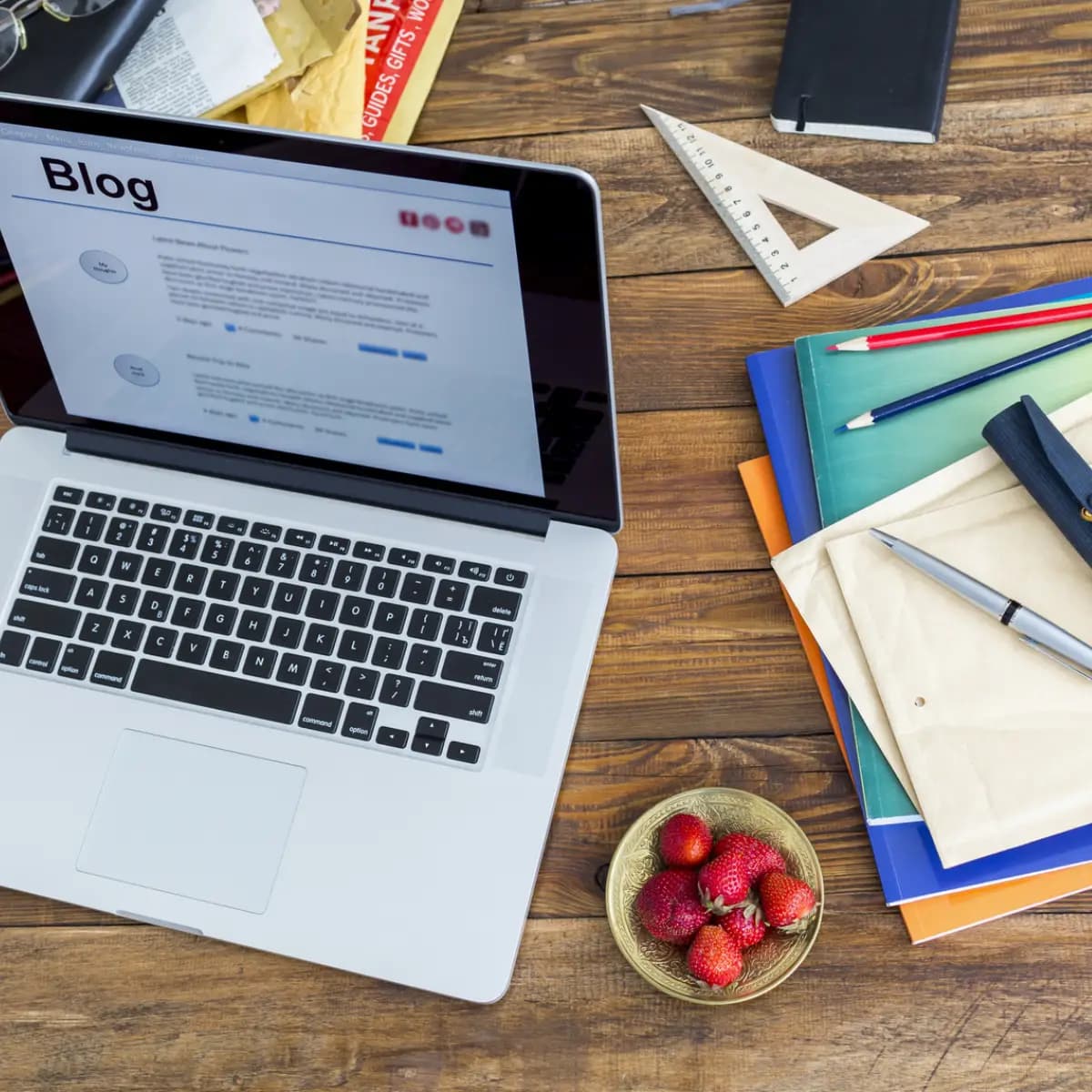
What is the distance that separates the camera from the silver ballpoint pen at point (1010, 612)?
24.5 inches

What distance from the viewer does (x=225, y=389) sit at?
0.66 metres

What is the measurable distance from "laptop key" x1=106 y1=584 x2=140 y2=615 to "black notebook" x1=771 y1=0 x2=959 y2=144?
534 millimetres

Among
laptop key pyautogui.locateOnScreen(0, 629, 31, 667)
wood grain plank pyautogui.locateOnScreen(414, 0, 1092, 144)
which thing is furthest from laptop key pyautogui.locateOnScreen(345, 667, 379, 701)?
wood grain plank pyautogui.locateOnScreen(414, 0, 1092, 144)

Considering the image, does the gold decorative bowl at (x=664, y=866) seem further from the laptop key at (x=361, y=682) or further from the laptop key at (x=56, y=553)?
the laptop key at (x=56, y=553)

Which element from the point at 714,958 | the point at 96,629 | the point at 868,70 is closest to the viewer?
the point at 714,958

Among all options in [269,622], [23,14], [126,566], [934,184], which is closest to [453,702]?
[269,622]

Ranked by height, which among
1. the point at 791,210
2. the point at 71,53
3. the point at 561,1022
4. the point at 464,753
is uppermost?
the point at 71,53

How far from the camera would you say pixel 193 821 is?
66cm

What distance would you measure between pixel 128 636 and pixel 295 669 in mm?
107

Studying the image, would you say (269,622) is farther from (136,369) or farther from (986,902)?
(986,902)

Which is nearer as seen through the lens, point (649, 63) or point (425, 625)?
point (425, 625)

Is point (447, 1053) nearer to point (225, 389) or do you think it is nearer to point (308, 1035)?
point (308, 1035)

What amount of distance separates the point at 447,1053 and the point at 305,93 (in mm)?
642

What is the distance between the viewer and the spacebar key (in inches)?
26.1
